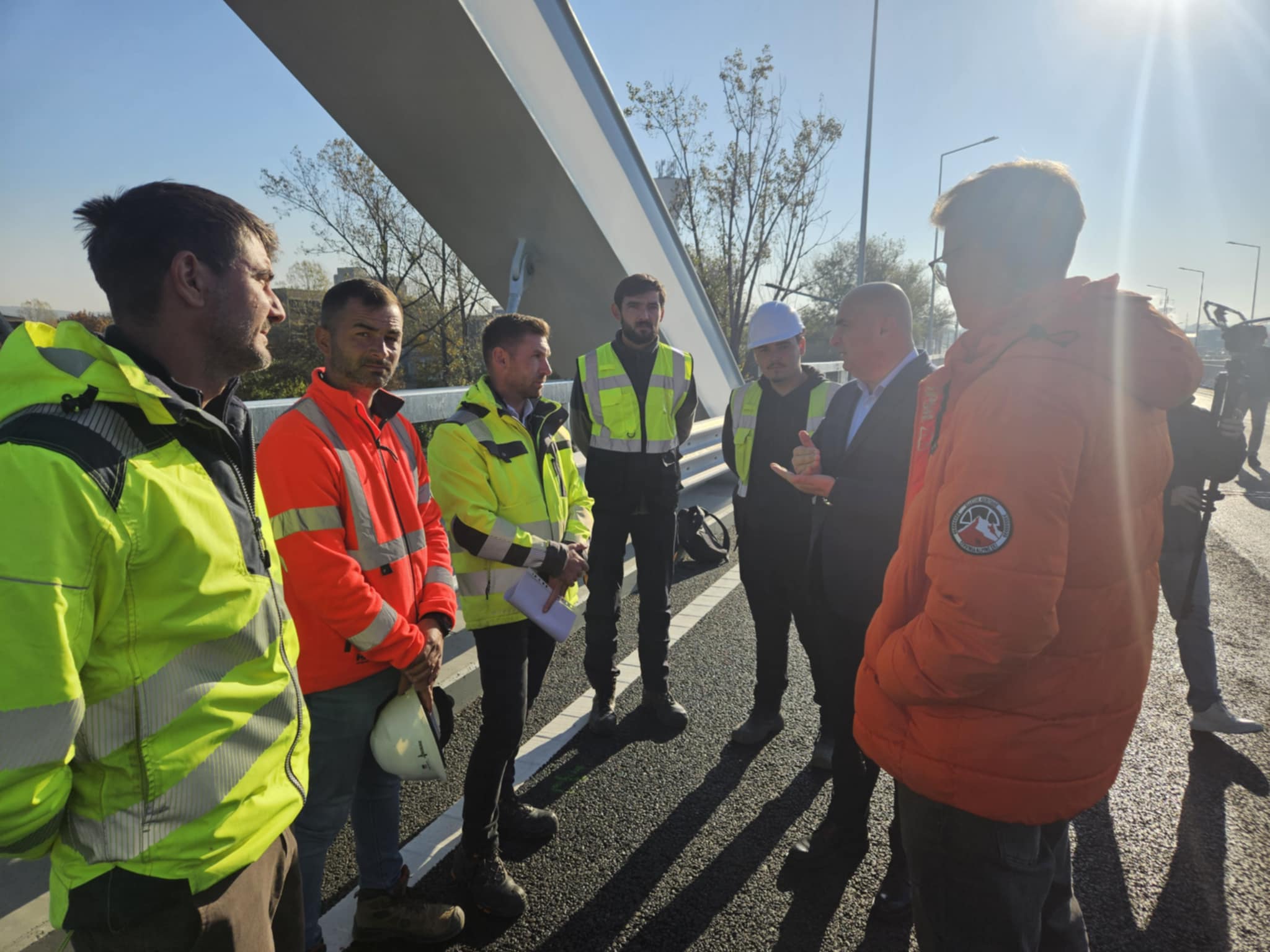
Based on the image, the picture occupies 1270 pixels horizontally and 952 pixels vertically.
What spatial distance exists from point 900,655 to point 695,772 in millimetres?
2067

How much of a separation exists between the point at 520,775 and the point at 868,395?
2316 millimetres

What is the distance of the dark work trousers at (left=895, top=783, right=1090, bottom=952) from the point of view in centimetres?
150

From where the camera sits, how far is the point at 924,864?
5.25ft

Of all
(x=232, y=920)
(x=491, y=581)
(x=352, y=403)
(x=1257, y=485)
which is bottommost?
(x=1257, y=485)

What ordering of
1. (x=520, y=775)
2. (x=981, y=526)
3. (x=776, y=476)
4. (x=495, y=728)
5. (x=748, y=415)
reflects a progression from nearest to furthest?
(x=981, y=526), (x=495, y=728), (x=520, y=775), (x=776, y=476), (x=748, y=415)

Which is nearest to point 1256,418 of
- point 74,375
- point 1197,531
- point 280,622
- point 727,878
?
point 1197,531

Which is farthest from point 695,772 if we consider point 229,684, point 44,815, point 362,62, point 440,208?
point 440,208

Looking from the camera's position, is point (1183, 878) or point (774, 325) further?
point (774, 325)

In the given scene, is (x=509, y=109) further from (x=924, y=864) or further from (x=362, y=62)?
(x=924, y=864)

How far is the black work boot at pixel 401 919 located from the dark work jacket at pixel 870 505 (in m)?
1.72

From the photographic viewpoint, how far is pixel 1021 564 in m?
1.34

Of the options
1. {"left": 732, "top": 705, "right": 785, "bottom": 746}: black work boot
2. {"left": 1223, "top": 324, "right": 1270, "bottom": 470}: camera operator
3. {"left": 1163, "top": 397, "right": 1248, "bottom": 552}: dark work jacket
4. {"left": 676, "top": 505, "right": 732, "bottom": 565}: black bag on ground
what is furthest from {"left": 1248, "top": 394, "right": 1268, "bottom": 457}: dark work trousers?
{"left": 732, "top": 705, "right": 785, "bottom": 746}: black work boot

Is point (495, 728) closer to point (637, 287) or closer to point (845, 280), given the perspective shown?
point (637, 287)

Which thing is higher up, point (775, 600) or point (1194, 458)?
point (1194, 458)
